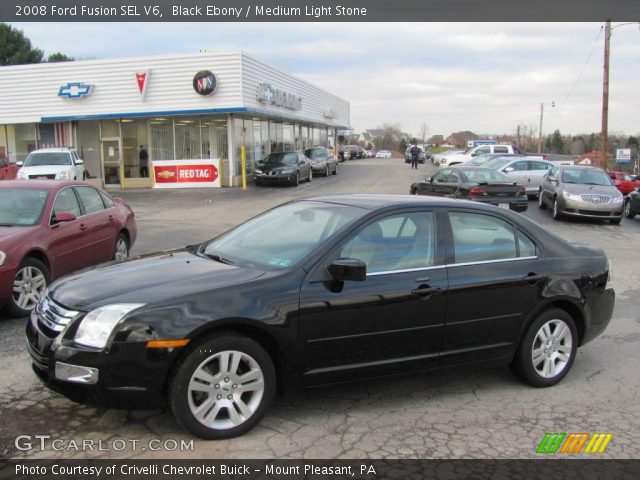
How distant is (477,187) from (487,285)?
33.8 ft

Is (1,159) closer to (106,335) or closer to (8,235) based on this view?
(8,235)

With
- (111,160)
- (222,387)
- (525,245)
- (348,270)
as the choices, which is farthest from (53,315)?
(111,160)

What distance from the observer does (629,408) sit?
14.3 ft

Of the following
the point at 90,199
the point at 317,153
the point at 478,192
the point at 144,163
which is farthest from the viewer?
the point at 317,153

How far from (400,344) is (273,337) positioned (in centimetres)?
95

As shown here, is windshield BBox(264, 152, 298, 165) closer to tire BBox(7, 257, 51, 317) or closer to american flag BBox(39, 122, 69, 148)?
american flag BBox(39, 122, 69, 148)

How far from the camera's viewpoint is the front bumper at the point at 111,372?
345 cm

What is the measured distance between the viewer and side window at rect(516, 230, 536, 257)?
4711mm

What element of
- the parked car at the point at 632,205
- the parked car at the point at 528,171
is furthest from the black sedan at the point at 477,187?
the parked car at the point at 528,171

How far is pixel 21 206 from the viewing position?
702cm

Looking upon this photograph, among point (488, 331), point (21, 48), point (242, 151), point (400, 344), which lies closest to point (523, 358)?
point (488, 331)

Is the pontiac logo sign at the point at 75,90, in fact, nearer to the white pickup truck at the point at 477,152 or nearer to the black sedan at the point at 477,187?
the black sedan at the point at 477,187

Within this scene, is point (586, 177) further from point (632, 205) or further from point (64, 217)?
point (64, 217)

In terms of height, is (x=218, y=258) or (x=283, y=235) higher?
(x=283, y=235)
